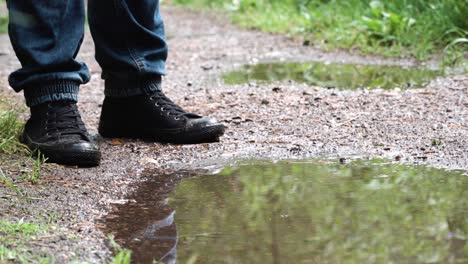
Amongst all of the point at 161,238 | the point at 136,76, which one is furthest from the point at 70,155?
the point at 161,238

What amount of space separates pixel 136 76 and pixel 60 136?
1.30ft

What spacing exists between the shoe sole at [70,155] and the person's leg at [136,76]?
1.21 ft

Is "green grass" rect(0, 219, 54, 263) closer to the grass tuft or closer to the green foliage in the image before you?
the green foliage

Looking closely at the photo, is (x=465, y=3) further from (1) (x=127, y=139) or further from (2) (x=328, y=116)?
(1) (x=127, y=139)

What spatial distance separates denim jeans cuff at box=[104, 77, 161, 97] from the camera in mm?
2521

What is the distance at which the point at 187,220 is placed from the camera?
1.67m

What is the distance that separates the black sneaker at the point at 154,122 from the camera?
8.09ft

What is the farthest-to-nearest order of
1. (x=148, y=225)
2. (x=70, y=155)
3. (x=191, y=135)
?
(x=191, y=135), (x=70, y=155), (x=148, y=225)

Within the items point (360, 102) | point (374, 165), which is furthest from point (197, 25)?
point (374, 165)

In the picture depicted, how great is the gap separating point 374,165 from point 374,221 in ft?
1.64

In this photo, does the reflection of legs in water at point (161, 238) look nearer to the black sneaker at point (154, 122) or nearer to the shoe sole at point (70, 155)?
the shoe sole at point (70, 155)

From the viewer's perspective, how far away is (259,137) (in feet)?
8.29

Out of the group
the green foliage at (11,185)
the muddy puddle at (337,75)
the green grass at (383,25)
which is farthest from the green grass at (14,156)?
the green grass at (383,25)

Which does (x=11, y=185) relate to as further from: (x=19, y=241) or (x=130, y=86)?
(x=130, y=86)
